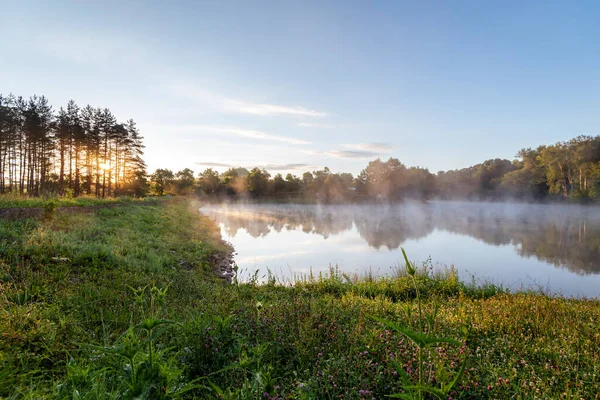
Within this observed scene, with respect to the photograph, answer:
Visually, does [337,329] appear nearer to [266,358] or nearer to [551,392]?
[266,358]

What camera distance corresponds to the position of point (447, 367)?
3.32 meters

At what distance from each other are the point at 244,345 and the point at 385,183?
339 ft

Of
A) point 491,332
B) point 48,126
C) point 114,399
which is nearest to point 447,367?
point 491,332

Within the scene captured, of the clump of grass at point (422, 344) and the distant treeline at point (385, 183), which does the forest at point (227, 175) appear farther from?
the clump of grass at point (422, 344)

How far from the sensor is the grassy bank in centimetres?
225

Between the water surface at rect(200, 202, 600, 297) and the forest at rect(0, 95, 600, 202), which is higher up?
the forest at rect(0, 95, 600, 202)

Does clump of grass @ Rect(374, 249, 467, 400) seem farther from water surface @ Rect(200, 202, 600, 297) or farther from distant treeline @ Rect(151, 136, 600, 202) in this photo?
distant treeline @ Rect(151, 136, 600, 202)

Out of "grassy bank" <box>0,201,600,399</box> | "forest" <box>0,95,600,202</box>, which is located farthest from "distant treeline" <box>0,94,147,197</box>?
"grassy bank" <box>0,201,600,399</box>

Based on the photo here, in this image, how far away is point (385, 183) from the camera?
10181 cm

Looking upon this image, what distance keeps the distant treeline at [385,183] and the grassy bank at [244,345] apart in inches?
2931

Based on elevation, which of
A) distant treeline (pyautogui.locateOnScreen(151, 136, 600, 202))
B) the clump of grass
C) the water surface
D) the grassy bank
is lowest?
the water surface

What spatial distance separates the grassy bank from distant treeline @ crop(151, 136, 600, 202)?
7445cm

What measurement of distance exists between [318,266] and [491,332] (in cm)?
1025

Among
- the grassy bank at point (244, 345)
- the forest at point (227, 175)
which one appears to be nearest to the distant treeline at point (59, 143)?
the forest at point (227, 175)
